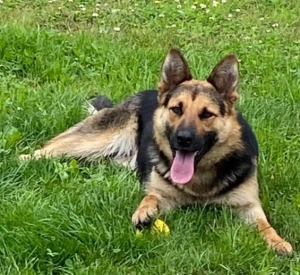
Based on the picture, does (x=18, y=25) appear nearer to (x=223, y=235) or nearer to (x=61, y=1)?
(x=61, y=1)

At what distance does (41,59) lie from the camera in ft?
24.0

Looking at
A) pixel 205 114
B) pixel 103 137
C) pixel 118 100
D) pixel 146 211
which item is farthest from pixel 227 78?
pixel 118 100

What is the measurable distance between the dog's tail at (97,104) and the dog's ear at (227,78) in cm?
137

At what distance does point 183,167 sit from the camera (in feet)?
16.8

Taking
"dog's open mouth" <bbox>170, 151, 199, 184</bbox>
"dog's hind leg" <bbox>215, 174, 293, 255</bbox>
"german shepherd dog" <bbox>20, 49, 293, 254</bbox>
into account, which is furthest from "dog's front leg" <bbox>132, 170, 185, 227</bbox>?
"dog's hind leg" <bbox>215, 174, 293, 255</bbox>

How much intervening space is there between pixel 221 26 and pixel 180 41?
0.72 meters

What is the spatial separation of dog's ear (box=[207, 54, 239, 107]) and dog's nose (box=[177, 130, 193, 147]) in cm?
54

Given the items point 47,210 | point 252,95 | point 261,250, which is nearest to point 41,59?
point 252,95

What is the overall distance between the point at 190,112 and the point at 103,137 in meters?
1.41

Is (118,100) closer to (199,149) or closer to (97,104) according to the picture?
(97,104)

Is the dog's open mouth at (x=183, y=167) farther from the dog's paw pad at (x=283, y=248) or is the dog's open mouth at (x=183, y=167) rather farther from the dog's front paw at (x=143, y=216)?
the dog's paw pad at (x=283, y=248)

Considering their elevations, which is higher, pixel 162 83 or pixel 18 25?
pixel 162 83

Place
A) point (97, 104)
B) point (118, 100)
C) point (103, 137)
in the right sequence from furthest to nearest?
point (118, 100) → point (97, 104) → point (103, 137)

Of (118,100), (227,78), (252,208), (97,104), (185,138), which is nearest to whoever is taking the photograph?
(185,138)
